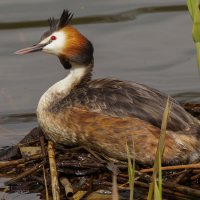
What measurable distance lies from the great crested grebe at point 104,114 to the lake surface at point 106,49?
962 millimetres

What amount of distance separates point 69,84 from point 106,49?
2473 mm

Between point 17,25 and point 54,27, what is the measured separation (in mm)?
3084

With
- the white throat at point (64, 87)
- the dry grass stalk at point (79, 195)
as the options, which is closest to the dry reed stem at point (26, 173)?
the dry grass stalk at point (79, 195)

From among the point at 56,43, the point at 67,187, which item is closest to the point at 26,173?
the point at 67,187

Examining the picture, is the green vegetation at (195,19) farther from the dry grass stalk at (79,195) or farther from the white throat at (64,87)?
the white throat at (64,87)

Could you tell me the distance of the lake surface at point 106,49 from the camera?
8992mm

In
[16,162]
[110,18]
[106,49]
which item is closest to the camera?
[16,162]

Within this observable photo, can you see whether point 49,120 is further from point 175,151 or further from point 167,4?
point 167,4

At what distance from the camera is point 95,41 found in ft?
32.8

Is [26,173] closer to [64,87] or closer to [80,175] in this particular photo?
[80,175]

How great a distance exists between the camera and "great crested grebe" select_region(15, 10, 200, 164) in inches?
262

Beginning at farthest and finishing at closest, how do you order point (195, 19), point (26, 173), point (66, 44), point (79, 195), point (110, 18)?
point (110, 18) < point (66, 44) < point (26, 173) < point (79, 195) < point (195, 19)

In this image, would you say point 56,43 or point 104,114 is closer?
point 104,114

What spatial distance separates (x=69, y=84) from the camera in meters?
7.48
